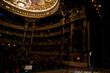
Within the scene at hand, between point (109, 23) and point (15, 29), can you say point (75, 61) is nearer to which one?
point (109, 23)

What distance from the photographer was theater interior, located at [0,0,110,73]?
→ 623 centimetres

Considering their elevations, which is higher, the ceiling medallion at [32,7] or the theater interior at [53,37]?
the ceiling medallion at [32,7]

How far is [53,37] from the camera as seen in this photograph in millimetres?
11945

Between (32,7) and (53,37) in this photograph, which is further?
(32,7)

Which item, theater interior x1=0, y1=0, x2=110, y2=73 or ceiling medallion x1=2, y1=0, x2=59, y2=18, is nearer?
theater interior x1=0, y1=0, x2=110, y2=73

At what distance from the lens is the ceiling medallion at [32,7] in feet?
40.9

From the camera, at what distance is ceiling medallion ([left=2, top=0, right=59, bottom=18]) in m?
12.5

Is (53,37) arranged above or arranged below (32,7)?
below

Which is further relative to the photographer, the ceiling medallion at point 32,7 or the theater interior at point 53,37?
the ceiling medallion at point 32,7

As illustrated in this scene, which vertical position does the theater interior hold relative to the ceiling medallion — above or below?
below

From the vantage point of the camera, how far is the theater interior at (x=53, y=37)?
6227mm

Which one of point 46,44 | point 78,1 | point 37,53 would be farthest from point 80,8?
point 37,53

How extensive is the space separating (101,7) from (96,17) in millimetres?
818

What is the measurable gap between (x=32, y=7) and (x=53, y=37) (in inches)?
206
